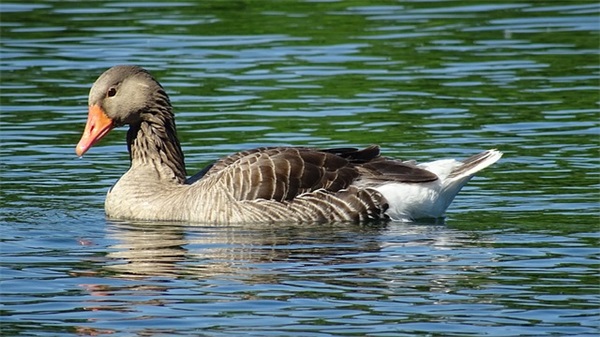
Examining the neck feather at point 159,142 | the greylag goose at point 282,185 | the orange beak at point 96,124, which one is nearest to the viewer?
the greylag goose at point 282,185

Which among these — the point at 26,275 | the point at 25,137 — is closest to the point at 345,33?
the point at 25,137

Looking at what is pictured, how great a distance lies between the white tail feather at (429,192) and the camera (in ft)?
50.4

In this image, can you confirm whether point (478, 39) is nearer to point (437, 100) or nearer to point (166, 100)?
point (437, 100)

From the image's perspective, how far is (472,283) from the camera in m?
12.1

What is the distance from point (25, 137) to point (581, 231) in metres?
8.32

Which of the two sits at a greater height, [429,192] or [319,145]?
[319,145]

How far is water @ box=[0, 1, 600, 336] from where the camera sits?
11.5 metres

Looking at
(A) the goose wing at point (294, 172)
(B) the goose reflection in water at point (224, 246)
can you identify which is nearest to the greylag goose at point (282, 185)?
(A) the goose wing at point (294, 172)

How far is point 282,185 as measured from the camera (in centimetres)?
1522

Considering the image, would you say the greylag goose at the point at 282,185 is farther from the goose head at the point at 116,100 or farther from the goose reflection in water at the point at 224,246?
the goose reflection in water at the point at 224,246

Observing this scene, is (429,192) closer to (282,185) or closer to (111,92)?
(282,185)

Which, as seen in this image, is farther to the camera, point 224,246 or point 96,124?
point 96,124

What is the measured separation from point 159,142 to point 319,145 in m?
2.86

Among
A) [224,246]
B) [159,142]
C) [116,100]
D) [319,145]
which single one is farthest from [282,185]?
[319,145]
